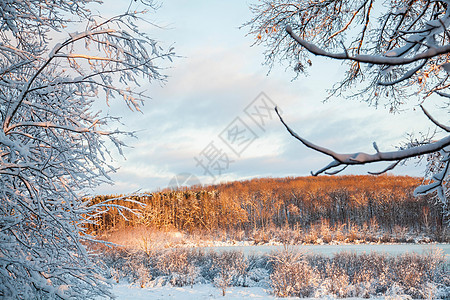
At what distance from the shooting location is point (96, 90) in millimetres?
3850

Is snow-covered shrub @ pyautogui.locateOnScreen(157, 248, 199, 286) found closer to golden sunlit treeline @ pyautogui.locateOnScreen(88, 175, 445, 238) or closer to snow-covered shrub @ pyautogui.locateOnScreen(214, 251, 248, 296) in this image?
snow-covered shrub @ pyautogui.locateOnScreen(214, 251, 248, 296)

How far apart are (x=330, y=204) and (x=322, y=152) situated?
3883 centimetres

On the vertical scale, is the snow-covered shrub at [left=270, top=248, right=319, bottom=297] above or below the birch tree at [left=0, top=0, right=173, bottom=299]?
below

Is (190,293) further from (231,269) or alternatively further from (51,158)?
(51,158)

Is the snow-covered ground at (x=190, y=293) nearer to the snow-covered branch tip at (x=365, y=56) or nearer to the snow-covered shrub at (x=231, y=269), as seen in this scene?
the snow-covered shrub at (x=231, y=269)

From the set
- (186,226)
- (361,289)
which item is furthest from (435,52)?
(186,226)

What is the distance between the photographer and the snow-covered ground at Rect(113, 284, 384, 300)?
10.8 meters

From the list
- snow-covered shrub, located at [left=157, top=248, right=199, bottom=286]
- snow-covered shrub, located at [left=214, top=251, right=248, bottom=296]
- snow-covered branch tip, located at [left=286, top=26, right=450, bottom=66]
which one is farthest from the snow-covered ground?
Result: snow-covered branch tip, located at [left=286, top=26, right=450, bottom=66]

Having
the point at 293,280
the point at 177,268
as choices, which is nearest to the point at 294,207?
the point at 177,268

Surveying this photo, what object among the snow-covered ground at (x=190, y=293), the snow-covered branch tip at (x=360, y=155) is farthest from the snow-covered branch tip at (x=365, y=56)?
the snow-covered ground at (x=190, y=293)

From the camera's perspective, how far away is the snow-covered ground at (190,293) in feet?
35.5

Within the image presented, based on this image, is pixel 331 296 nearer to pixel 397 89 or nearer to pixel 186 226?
pixel 397 89

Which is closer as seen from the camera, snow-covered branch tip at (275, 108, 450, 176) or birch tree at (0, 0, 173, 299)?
snow-covered branch tip at (275, 108, 450, 176)

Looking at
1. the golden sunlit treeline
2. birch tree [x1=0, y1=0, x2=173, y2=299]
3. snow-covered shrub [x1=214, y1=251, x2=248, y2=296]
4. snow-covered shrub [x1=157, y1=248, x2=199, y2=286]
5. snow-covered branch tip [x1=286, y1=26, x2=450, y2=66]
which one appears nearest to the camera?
snow-covered branch tip [x1=286, y1=26, x2=450, y2=66]
